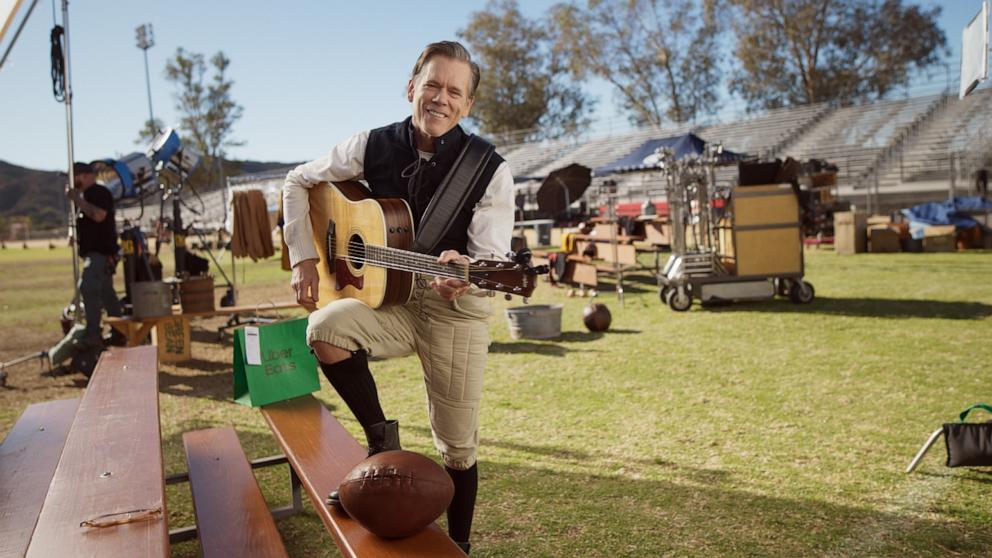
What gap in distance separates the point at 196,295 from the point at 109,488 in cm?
652

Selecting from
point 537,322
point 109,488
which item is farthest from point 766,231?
point 109,488

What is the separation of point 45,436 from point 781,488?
3.67 m

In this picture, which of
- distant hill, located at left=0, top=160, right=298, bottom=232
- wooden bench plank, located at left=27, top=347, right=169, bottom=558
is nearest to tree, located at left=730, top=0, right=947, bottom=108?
wooden bench plank, located at left=27, top=347, right=169, bottom=558

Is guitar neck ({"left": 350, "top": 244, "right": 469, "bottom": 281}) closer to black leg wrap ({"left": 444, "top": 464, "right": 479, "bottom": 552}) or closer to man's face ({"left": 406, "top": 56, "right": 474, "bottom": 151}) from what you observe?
man's face ({"left": 406, "top": 56, "right": 474, "bottom": 151})

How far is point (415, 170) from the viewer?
2930 mm

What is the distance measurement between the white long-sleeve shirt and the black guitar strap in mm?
82

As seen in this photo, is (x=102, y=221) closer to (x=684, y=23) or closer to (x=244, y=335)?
(x=244, y=335)

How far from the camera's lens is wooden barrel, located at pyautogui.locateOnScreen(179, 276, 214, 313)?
8445 millimetres

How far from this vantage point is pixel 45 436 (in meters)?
3.71

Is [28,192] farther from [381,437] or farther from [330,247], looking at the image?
[381,437]

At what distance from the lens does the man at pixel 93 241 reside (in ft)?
26.3

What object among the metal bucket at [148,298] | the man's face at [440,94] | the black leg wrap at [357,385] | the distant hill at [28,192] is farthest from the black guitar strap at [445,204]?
the distant hill at [28,192]

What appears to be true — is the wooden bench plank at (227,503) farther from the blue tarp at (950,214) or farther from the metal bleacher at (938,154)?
the metal bleacher at (938,154)

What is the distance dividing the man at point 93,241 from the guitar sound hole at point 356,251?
611 cm
